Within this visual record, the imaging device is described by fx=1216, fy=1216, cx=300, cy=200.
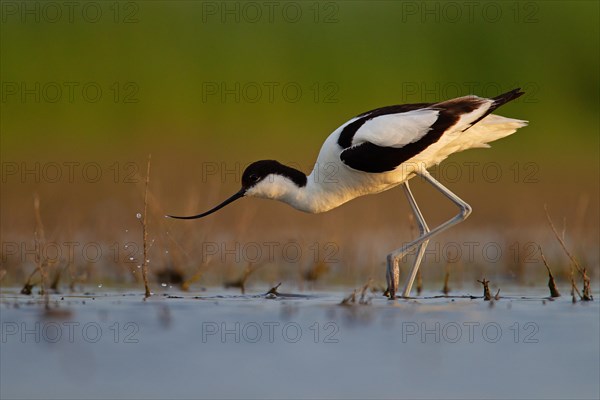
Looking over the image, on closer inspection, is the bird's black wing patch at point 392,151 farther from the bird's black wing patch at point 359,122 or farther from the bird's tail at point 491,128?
the bird's tail at point 491,128

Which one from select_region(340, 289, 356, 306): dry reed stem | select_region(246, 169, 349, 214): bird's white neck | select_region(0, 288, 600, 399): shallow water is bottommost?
select_region(0, 288, 600, 399): shallow water

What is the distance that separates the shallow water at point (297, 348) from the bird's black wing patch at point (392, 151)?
84 centimetres

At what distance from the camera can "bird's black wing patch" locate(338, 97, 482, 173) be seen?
292 inches

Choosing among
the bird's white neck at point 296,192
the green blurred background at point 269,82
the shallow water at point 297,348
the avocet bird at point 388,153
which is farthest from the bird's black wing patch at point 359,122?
the green blurred background at point 269,82

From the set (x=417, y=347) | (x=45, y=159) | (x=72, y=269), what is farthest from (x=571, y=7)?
(x=417, y=347)

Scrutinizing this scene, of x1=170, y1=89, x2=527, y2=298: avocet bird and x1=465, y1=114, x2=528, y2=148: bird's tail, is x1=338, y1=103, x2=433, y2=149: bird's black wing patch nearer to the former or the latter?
x1=170, y1=89, x2=527, y2=298: avocet bird

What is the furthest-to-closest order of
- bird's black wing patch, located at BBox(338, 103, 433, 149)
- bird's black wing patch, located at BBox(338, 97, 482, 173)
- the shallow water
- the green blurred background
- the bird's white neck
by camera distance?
the green blurred background → the bird's white neck → bird's black wing patch, located at BBox(338, 103, 433, 149) → bird's black wing patch, located at BBox(338, 97, 482, 173) → the shallow water

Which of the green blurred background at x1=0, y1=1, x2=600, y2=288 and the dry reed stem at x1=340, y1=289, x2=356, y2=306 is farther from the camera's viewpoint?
the green blurred background at x1=0, y1=1, x2=600, y2=288

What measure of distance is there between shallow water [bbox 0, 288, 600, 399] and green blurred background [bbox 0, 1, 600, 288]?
6.07 m

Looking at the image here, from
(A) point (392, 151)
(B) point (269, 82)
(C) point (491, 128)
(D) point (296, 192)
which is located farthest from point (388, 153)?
(B) point (269, 82)

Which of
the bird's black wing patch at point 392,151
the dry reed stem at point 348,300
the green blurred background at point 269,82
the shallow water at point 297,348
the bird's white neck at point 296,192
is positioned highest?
the green blurred background at point 269,82

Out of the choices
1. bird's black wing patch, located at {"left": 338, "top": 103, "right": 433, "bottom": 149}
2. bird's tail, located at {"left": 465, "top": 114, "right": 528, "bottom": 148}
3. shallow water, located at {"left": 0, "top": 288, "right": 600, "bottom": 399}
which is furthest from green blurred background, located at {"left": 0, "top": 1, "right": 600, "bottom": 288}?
shallow water, located at {"left": 0, "top": 288, "right": 600, "bottom": 399}

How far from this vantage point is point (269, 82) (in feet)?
55.8

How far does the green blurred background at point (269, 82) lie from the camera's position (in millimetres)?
14422
